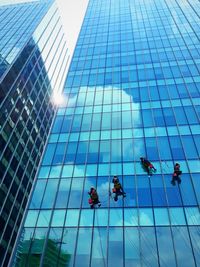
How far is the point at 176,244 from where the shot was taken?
1906 centimetres

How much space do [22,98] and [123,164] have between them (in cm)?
3664

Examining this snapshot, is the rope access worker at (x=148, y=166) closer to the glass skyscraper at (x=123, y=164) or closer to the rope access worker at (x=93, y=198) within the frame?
the glass skyscraper at (x=123, y=164)

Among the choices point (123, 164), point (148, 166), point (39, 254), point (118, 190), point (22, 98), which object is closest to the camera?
point (39, 254)

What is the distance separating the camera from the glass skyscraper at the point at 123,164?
19.7 metres

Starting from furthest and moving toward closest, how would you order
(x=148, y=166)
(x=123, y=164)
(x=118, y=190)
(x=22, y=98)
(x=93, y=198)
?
(x=22, y=98) < (x=123, y=164) < (x=148, y=166) < (x=118, y=190) < (x=93, y=198)

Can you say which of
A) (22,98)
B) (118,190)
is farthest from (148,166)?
(22,98)

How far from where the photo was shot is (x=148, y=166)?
24.4 metres

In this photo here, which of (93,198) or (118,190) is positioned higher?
(118,190)

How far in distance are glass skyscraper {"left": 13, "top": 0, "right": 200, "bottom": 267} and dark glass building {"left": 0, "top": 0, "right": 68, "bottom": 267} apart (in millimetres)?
14850

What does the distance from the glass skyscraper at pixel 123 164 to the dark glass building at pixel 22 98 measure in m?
14.8

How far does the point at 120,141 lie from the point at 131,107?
22.2 feet

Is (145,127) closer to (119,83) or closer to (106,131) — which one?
(106,131)

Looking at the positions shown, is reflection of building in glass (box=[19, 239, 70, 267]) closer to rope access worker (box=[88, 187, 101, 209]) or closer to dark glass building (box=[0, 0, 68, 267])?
rope access worker (box=[88, 187, 101, 209])

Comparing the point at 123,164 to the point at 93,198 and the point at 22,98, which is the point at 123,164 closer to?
the point at 93,198
